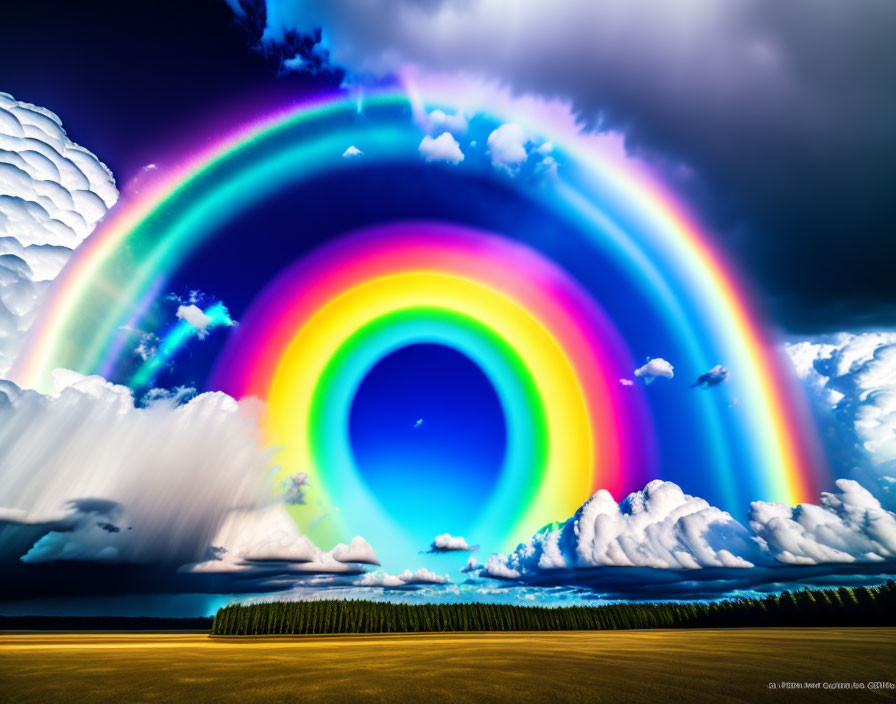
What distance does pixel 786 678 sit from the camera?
32469mm

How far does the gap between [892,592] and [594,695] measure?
258 metres

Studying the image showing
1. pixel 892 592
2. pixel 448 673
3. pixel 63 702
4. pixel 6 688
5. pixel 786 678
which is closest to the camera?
pixel 63 702

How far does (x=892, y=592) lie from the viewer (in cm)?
19450

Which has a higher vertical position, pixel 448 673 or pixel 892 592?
pixel 892 592

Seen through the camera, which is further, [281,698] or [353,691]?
[353,691]

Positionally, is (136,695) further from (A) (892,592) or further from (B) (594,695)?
(A) (892,592)

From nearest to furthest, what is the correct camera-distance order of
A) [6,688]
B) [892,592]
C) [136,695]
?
1. [136,695]
2. [6,688]
3. [892,592]

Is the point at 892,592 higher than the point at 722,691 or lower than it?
higher

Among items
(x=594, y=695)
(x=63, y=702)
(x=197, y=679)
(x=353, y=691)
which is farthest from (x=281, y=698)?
(x=594, y=695)

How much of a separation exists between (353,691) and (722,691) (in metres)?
21.3

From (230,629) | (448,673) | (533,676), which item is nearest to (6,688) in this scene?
(448,673)

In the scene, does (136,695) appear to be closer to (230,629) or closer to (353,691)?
(353,691)

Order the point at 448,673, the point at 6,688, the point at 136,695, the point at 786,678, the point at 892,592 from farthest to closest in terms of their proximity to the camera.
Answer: the point at 892,592 → the point at 448,673 → the point at 786,678 → the point at 6,688 → the point at 136,695

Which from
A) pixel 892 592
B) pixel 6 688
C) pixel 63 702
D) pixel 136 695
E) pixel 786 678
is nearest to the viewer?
pixel 63 702
